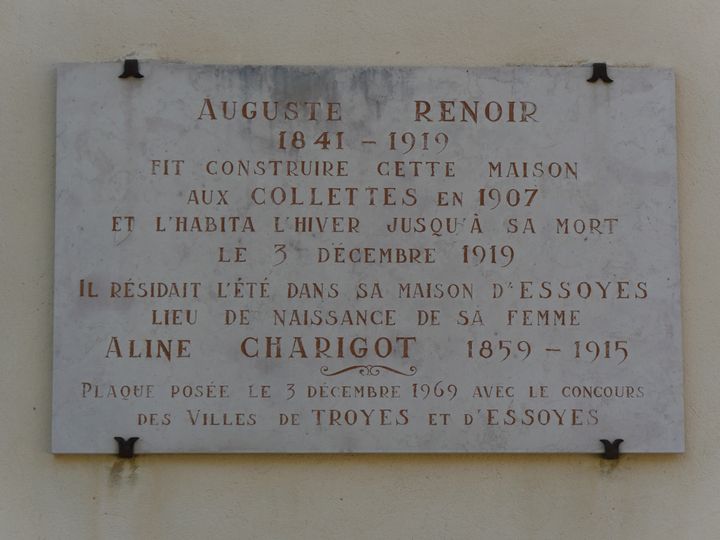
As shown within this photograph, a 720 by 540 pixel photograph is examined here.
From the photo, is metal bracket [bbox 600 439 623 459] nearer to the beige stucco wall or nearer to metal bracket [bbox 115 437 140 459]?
the beige stucco wall

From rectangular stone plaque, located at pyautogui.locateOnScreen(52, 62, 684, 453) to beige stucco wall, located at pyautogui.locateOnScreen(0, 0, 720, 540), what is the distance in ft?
0.33

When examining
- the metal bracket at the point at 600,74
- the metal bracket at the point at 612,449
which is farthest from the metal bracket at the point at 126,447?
the metal bracket at the point at 600,74

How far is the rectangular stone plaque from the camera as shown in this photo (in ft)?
16.4

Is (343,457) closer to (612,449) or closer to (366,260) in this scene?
(366,260)

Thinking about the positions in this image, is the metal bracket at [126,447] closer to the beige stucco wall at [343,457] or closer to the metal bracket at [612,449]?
the beige stucco wall at [343,457]

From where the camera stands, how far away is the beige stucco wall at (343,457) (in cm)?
496

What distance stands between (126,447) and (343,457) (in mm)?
960

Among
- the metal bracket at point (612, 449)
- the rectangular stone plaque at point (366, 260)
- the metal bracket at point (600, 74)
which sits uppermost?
the metal bracket at point (600, 74)

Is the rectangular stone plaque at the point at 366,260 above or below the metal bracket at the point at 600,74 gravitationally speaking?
below

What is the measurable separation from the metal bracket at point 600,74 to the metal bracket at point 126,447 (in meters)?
2.66

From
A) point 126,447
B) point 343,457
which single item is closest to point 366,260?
point 343,457

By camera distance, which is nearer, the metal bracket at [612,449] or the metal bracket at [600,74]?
the metal bracket at [612,449]

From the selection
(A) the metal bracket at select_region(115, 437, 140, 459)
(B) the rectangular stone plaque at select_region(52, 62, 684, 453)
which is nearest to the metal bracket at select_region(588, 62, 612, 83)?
(B) the rectangular stone plaque at select_region(52, 62, 684, 453)

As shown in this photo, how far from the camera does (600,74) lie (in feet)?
17.1
